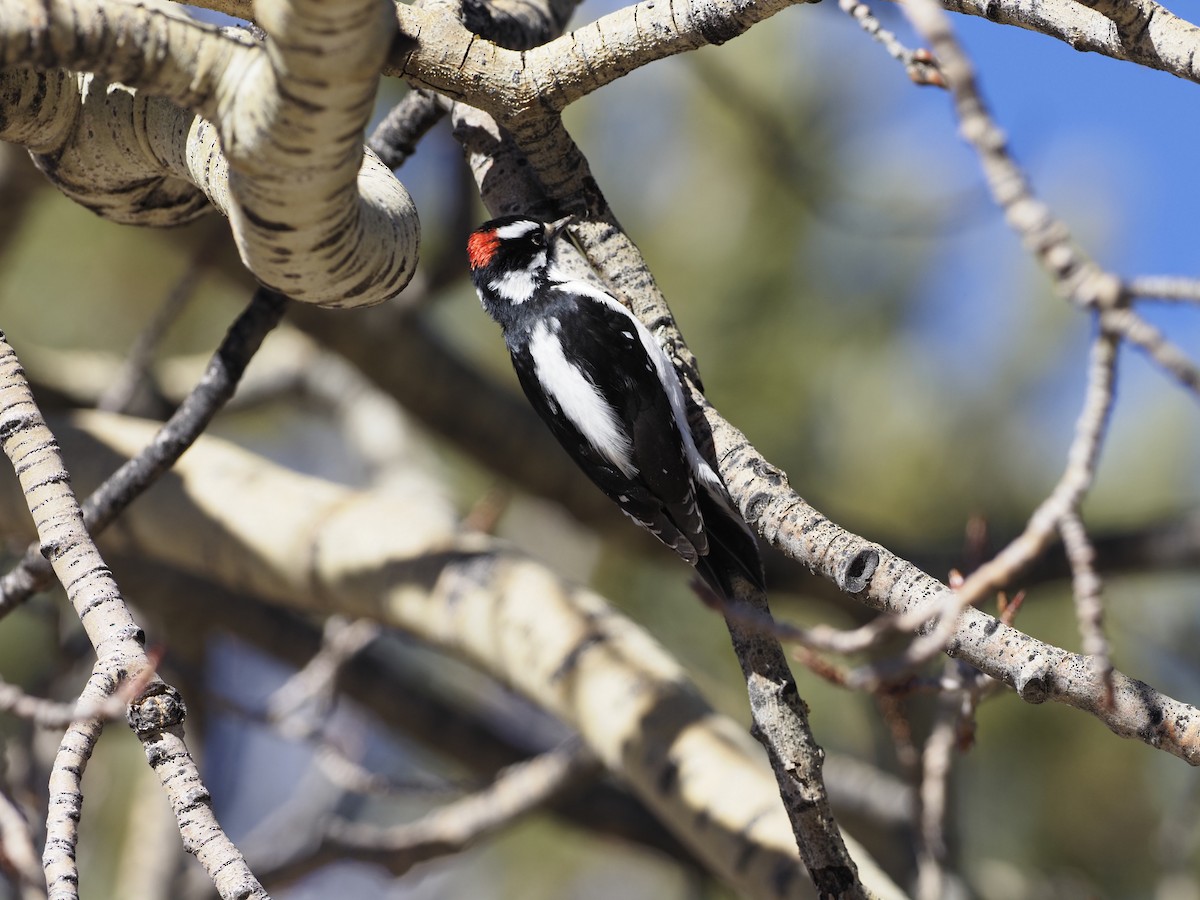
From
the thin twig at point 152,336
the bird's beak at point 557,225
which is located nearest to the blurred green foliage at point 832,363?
the thin twig at point 152,336

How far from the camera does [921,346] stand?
5961 millimetres

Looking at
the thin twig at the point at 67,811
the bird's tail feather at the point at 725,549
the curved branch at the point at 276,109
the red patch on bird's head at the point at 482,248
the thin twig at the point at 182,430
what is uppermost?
the red patch on bird's head at the point at 482,248

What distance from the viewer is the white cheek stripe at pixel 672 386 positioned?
2.04m

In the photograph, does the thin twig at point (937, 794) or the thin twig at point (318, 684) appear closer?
the thin twig at point (937, 794)

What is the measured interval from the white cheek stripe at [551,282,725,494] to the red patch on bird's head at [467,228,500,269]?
22 cm

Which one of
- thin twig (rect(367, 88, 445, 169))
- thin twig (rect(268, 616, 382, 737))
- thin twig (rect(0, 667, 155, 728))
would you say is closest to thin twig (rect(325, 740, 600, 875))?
thin twig (rect(268, 616, 382, 737))

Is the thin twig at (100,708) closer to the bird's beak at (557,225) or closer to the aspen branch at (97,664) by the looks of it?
the aspen branch at (97,664)

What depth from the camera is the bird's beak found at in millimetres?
2041

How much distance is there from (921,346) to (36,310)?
4620 mm

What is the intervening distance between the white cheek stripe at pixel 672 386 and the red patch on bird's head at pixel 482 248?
0.22m

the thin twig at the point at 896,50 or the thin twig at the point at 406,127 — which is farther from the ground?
the thin twig at the point at 896,50

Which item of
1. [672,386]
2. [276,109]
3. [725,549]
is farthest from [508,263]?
[276,109]

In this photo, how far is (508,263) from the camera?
267 centimetres

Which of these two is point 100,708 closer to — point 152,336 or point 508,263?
point 508,263
